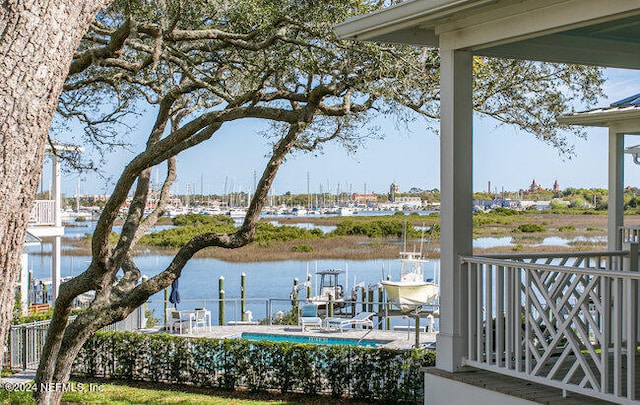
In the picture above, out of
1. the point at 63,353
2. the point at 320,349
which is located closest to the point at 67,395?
the point at 63,353

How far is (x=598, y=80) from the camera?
35.4 feet

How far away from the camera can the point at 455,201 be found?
5754mm

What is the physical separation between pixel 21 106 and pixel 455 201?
3567 millimetres

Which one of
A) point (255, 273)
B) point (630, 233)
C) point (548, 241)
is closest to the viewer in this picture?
point (630, 233)

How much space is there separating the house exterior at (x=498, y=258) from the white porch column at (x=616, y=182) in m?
3.75

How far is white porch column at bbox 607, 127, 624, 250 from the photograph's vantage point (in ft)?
33.3

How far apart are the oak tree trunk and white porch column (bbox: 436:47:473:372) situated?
3341 mm

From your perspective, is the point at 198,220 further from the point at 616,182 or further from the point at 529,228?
the point at 616,182

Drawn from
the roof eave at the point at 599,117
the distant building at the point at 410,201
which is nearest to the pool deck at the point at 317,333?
the roof eave at the point at 599,117

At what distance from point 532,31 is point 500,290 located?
1.89m

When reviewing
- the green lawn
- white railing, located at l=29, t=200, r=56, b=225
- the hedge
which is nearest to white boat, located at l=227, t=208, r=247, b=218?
white railing, located at l=29, t=200, r=56, b=225

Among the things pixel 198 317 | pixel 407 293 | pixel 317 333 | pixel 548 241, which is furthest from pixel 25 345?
pixel 548 241

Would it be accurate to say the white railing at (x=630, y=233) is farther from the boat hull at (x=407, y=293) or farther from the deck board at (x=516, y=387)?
the boat hull at (x=407, y=293)

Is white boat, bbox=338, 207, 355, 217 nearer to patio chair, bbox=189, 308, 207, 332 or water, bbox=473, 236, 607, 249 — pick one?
water, bbox=473, 236, 607, 249
